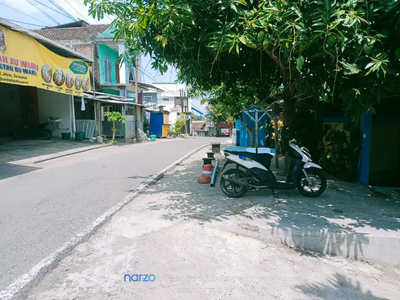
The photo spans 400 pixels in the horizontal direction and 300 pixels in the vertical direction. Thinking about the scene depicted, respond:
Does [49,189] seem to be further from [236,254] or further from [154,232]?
[236,254]

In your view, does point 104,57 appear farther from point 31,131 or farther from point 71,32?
point 31,131

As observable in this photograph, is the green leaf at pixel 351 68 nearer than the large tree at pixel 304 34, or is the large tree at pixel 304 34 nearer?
the large tree at pixel 304 34

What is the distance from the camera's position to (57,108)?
1620 centimetres

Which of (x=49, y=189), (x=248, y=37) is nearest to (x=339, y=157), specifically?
(x=248, y=37)

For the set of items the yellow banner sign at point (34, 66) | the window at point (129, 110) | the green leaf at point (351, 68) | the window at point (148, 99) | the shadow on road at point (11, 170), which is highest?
the window at point (148, 99)

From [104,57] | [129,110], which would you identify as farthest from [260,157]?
[104,57]

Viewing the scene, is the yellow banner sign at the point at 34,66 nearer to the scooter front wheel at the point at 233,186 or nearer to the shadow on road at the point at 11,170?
the shadow on road at the point at 11,170

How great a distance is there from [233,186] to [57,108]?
1420cm

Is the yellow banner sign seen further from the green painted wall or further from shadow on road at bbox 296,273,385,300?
shadow on road at bbox 296,273,385,300

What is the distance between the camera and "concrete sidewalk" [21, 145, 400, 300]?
2.80 meters

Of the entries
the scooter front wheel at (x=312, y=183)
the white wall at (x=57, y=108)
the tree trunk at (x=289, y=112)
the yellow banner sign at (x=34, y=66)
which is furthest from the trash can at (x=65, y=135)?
the scooter front wheel at (x=312, y=183)

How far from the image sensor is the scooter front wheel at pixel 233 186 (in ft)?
17.5

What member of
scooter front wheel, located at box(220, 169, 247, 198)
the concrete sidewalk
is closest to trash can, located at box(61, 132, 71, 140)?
the concrete sidewalk

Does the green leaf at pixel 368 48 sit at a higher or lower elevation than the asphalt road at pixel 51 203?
higher
